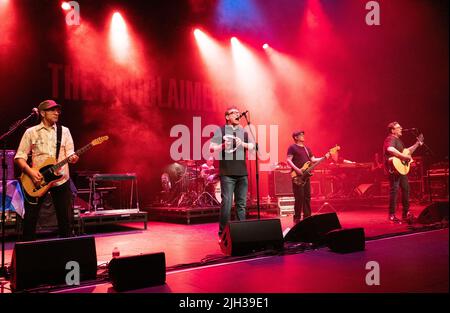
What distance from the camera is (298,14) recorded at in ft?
39.7

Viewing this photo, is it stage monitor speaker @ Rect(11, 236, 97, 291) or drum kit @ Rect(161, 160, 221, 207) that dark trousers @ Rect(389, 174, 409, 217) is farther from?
stage monitor speaker @ Rect(11, 236, 97, 291)

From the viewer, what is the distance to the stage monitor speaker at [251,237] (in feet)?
15.0

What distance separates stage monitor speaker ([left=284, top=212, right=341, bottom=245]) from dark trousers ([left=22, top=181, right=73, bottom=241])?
288cm

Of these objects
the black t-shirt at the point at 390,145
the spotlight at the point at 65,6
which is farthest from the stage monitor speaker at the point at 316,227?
the spotlight at the point at 65,6

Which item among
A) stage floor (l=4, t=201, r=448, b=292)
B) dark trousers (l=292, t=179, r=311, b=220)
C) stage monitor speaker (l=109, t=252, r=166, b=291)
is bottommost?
stage floor (l=4, t=201, r=448, b=292)

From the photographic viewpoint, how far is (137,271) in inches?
134

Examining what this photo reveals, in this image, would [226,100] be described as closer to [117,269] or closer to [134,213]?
[134,213]

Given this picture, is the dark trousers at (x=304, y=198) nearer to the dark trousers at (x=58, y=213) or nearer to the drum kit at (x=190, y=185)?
the drum kit at (x=190, y=185)

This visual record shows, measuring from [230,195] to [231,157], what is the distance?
1.83ft

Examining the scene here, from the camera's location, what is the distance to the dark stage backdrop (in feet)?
30.1

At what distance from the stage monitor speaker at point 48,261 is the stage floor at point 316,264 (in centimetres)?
23

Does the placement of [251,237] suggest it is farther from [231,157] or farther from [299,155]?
[299,155]

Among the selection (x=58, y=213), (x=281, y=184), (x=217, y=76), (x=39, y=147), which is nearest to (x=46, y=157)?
(x=39, y=147)

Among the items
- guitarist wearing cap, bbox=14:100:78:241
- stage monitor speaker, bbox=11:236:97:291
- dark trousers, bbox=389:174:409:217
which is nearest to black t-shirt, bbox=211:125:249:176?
guitarist wearing cap, bbox=14:100:78:241
